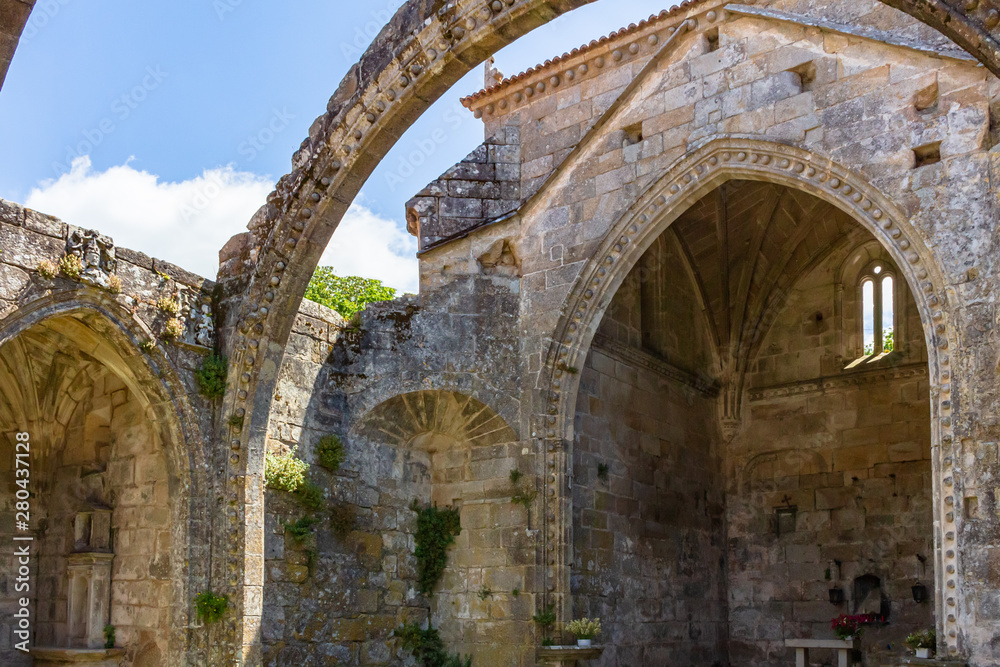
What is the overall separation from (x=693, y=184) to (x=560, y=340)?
6.58 feet

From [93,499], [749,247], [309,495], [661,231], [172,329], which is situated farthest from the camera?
[749,247]

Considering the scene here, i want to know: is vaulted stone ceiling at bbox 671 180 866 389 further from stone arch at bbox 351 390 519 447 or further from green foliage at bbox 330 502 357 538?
green foliage at bbox 330 502 357 538

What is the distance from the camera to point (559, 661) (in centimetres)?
994

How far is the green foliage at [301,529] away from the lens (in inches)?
374

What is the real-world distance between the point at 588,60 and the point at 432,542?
5.47m

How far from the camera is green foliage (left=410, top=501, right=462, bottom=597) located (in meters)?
10.9

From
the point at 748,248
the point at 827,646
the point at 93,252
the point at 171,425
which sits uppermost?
the point at 748,248

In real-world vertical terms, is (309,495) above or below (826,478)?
below

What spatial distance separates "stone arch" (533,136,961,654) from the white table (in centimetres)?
320

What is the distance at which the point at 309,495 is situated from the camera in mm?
9641

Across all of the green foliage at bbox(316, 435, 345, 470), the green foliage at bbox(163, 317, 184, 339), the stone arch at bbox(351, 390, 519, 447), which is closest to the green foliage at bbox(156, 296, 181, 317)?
the green foliage at bbox(163, 317, 184, 339)

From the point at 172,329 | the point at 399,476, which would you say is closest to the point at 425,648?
the point at 399,476

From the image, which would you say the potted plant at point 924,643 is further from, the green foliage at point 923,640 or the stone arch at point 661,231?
the stone arch at point 661,231

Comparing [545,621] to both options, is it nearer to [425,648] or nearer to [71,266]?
[425,648]
